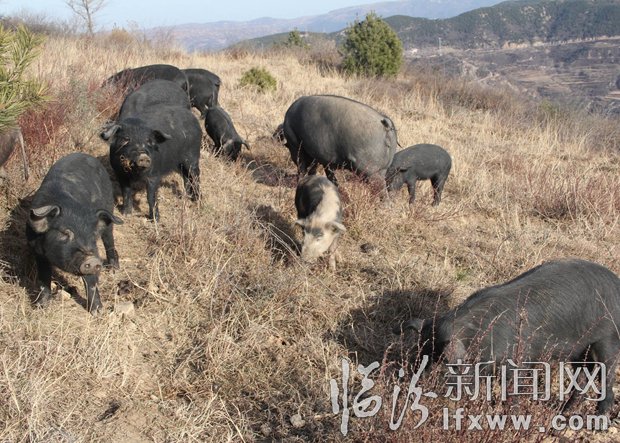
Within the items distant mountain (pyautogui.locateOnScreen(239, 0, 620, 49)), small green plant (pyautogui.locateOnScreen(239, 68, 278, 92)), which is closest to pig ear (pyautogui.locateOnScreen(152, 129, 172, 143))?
small green plant (pyautogui.locateOnScreen(239, 68, 278, 92))

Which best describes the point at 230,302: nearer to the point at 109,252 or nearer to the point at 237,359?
the point at 237,359

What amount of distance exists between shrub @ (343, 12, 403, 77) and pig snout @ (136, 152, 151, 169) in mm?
14460

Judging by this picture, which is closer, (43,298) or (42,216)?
(42,216)

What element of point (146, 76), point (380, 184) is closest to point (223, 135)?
point (146, 76)

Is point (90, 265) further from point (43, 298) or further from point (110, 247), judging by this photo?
point (110, 247)

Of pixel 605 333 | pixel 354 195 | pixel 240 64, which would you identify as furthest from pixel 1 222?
pixel 240 64

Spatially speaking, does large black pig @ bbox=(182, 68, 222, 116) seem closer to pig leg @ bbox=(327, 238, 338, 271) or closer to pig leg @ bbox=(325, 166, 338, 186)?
pig leg @ bbox=(325, 166, 338, 186)

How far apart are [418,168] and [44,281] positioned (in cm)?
492

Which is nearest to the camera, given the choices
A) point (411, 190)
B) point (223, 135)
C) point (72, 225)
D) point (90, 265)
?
point (90, 265)

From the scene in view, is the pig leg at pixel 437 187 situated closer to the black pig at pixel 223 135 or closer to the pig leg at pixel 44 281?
the black pig at pixel 223 135

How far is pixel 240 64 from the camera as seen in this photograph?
60.2 ft

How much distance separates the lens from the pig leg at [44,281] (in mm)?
4074

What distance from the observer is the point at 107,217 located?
13.8ft

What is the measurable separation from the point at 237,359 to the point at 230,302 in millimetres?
628
